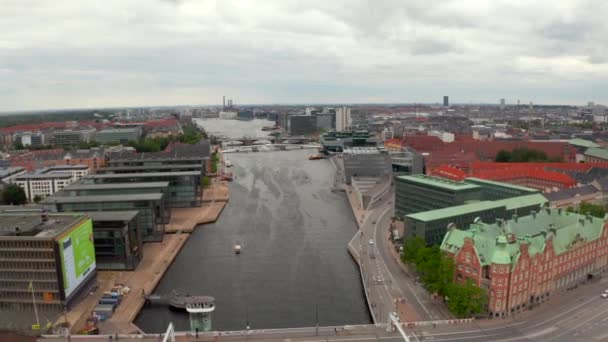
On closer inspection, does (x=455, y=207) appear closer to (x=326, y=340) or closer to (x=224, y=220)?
(x=326, y=340)

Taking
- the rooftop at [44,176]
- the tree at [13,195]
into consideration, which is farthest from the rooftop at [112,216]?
the rooftop at [44,176]

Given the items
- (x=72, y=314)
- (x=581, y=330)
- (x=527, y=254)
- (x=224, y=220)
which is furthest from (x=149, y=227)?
(x=581, y=330)

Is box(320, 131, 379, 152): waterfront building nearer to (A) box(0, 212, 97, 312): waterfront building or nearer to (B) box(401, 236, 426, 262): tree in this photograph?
(B) box(401, 236, 426, 262): tree

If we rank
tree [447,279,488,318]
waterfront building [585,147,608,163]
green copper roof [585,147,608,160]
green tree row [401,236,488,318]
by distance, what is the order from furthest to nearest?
green copper roof [585,147,608,160] < waterfront building [585,147,608,163] < green tree row [401,236,488,318] < tree [447,279,488,318]

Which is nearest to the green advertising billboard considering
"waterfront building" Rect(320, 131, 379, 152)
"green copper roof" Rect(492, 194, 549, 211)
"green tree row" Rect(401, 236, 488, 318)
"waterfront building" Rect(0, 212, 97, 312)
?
"waterfront building" Rect(0, 212, 97, 312)

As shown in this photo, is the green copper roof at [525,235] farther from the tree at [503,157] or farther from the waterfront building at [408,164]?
the tree at [503,157]
